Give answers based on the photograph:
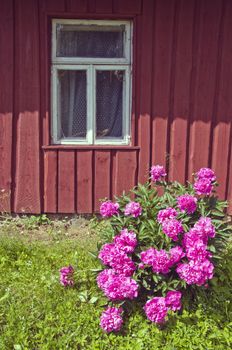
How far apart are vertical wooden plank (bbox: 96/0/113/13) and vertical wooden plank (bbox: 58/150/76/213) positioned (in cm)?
162

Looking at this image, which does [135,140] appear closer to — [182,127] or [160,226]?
[182,127]

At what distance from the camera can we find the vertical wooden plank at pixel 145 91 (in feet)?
15.0

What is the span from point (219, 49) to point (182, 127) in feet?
3.16

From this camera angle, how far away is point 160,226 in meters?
3.08

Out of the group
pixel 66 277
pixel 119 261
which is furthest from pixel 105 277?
pixel 66 277

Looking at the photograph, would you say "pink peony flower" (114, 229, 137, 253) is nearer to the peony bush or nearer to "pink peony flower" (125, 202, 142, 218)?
the peony bush

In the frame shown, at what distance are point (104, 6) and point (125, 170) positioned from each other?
73.0 inches

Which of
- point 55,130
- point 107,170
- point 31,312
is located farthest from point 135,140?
point 31,312

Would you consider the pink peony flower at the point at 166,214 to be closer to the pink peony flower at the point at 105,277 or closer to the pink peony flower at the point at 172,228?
the pink peony flower at the point at 172,228

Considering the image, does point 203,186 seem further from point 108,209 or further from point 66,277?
point 66,277

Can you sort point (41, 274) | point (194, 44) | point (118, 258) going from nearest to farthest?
point (118, 258), point (41, 274), point (194, 44)

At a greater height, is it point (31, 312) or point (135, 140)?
point (135, 140)

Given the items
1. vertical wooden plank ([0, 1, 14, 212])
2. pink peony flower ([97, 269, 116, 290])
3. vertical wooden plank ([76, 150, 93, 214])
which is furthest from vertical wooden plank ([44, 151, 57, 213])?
pink peony flower ([97, 269, 116, 290])

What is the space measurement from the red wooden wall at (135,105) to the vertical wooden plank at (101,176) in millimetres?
12
